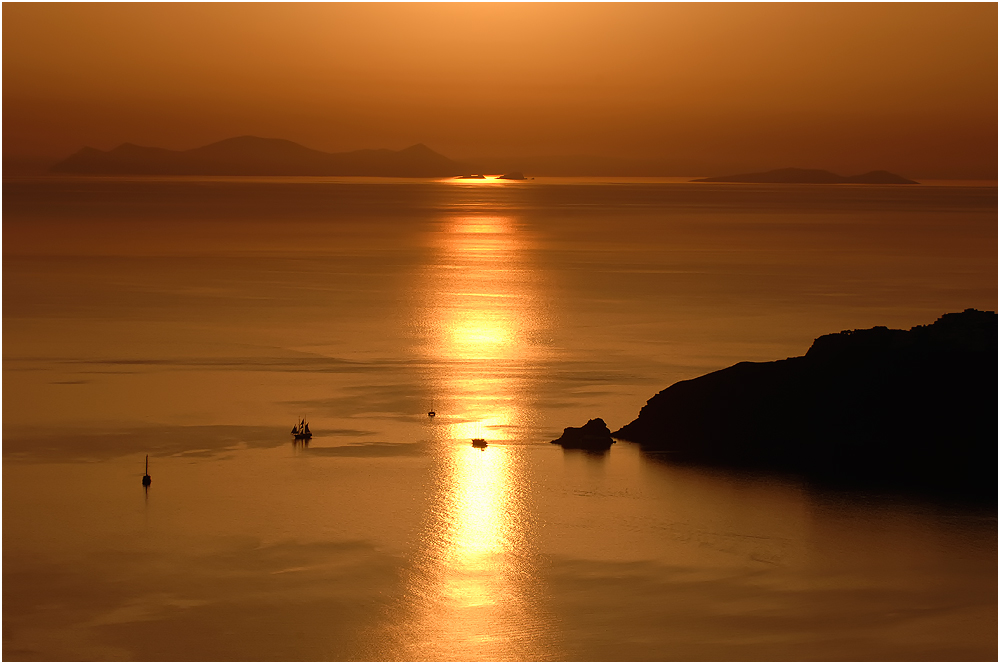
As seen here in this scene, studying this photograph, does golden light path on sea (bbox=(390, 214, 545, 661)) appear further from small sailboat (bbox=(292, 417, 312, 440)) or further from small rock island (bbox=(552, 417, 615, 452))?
small sailboat (bbox=(292, 417, 312, 440))

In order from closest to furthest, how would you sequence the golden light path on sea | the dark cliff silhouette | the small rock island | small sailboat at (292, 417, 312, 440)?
the golden light path on sea < the dark cliff silhouette < the small rock island < small sailboat at (292, 417, 312, 440)

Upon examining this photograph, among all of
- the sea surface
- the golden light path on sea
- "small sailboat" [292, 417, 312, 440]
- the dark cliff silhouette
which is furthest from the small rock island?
"small sailboat" [292, 417, 312, 440]

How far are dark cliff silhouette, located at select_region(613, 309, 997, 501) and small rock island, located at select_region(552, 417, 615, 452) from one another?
1.22 meters

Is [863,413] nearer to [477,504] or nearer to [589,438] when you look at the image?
[589,438]

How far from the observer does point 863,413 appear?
37375 mm

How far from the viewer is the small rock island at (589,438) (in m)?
38.5

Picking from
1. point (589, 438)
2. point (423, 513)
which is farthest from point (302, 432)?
point (589, 438)

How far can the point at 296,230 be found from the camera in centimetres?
16362

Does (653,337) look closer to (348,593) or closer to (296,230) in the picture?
(348,593)

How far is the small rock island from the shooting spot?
126 feet

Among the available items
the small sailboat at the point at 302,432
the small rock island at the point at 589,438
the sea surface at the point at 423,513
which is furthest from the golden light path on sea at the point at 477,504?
the small sailboat at the point at 302,432

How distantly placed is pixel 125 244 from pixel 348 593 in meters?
110

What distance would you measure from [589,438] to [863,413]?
310 inches

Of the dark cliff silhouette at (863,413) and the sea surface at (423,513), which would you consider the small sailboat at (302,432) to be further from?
the dark cliff silhouette at (863,413)
